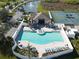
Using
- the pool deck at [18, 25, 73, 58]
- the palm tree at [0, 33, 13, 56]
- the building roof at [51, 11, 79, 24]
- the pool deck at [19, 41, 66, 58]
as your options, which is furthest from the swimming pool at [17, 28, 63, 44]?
the building roof at [51, 11, 79, 24]

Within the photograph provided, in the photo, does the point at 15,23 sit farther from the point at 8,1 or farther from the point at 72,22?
the point at 8,1

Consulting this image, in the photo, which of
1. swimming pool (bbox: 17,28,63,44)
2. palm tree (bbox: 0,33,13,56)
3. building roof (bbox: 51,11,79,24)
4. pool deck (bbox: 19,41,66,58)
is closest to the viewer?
palm tree (bbox: 0,33,13,56)

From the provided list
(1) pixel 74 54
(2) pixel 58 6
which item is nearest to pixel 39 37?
(1) pixel 74 54

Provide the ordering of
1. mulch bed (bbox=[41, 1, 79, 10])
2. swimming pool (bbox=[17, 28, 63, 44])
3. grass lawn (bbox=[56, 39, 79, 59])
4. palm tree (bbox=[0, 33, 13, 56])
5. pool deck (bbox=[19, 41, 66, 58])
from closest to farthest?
1. grass lawn (bbox=[56, 39, 79, 59])
2. palm tree (bbox=[0, 33, 13, 56])
3. pool deck (bbox=[19, 41, 66, 58])
4. swimming pool (bbox=[17, 28, 63, 44])
5. mulch bed (bbox=[41, 1, 79, 10])

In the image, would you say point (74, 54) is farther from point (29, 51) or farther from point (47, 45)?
point (29, 51)

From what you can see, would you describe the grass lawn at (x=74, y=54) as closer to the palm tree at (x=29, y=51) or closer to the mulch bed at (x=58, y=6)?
the palm tree at (x=29, y=51)

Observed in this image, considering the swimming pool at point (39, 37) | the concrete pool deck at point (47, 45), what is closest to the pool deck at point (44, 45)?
the concrete pool deck at point (47, 45)

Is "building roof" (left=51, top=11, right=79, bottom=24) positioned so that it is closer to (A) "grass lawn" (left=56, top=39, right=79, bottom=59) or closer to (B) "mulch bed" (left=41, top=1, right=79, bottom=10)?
(B) "mulch bed" (left=41, top=1, right=79, bottom=10)

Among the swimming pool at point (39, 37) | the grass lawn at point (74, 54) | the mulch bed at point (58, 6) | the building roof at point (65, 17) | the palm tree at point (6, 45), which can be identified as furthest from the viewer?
the mulch bed at point (58, 6)

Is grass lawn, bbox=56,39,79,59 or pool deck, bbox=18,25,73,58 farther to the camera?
pool deck, bbox=18,25,73,58

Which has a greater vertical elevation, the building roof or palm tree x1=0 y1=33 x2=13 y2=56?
palm tree x1=0 y1=33 x2=13 y2=56

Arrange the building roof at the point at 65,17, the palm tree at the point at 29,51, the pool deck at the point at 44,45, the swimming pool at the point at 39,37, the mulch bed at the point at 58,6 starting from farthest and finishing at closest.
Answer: the mulch bed at the point at 58,6
the building roof at the point at 65,17
the swimming pool at the point at 39,37
the pool deck at the point at 44,45
the palm tree at the point at 29,51
